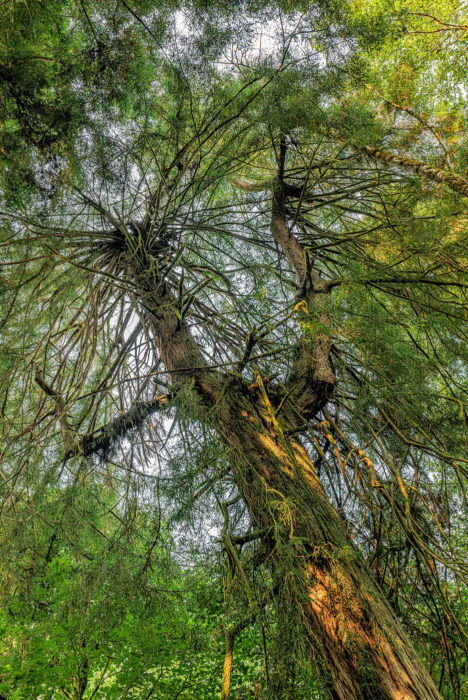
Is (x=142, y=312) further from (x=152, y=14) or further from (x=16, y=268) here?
(x=152, y=14)

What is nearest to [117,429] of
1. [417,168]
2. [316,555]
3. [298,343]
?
[298,343]

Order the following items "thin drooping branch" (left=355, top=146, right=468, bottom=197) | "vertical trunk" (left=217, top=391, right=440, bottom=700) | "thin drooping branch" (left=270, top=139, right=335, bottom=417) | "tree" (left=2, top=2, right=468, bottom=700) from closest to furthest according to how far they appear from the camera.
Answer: "vertical trunk" (left=217, top=391, right=440, bottom=700), "tree" (left=2, top=2, right=468, bottom=700), "thin drooping branch" (left=270, top=139, right=335, bottom=417), "thin drooping branch" (left=355, top=146, right=468, bottom=197)

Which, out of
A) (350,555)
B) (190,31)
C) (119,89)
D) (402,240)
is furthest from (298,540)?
(190,31)

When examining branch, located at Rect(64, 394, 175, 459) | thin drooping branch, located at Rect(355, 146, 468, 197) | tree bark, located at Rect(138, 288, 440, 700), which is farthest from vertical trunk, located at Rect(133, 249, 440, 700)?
thin drooping branch, located at Rect(355, 146, 468, 197)

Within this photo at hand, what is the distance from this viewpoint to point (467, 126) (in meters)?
3.76

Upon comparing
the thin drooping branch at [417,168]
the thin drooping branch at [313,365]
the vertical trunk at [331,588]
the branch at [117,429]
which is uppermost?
the thin drooping branch at [417,168]

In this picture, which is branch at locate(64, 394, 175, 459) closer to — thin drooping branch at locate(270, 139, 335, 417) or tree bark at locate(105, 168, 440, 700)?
tree bark at locate(105, 168, 440, 700)

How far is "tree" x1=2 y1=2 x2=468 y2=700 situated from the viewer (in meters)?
1.84

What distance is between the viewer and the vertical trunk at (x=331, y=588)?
4.84ft

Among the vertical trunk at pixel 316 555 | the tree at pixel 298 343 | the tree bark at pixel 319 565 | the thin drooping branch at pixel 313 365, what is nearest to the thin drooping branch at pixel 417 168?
the tree at pixel 298 343

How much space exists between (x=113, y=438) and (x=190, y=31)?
307 centimetres

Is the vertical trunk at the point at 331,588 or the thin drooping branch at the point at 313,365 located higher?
the thin drooping branch at the point at 313,365

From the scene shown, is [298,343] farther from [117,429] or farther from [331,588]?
[117,429]

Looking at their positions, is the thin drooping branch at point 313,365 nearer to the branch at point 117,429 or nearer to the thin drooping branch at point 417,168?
the branch at point 117,429
